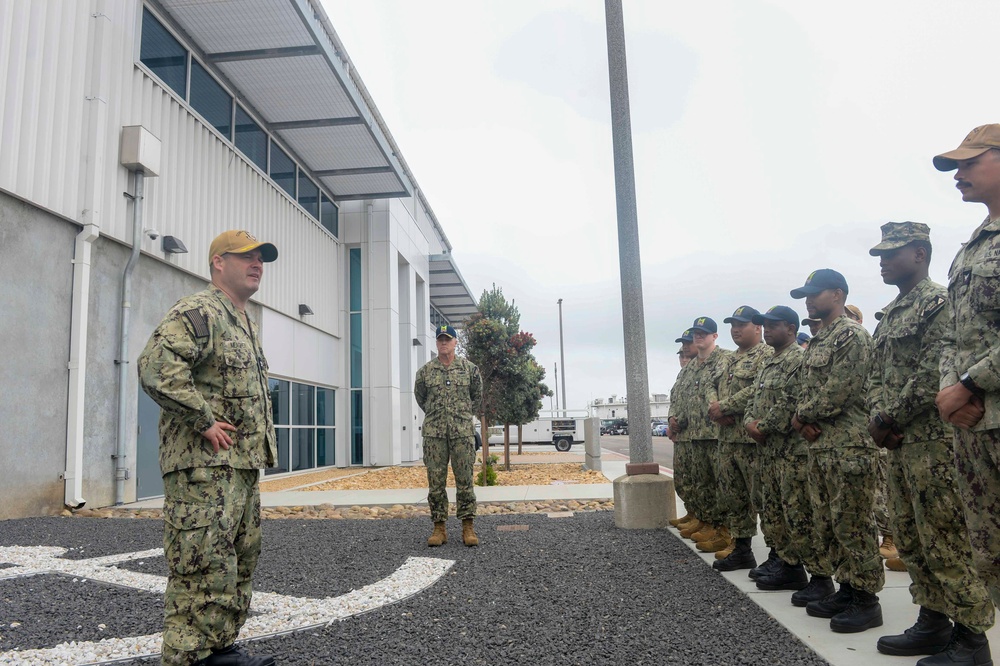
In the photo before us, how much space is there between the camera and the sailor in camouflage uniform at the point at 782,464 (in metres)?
4.52

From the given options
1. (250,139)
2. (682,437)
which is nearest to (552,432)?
(250,139)

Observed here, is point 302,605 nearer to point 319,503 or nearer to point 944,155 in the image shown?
point 944,155

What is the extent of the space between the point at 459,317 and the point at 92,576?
108 feet

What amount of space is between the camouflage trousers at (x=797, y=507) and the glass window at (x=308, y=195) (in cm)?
1612

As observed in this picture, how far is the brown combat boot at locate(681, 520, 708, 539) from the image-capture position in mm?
6888

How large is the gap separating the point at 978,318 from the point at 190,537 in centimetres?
324

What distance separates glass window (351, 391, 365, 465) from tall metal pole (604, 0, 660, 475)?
43.2 feet

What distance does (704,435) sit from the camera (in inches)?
252

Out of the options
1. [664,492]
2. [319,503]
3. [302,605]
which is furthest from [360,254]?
[302,605]

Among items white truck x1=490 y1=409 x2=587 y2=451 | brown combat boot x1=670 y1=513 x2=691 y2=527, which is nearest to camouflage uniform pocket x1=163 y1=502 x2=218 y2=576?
brown combat boot x1=670 y1=513 x2=691 y2=527

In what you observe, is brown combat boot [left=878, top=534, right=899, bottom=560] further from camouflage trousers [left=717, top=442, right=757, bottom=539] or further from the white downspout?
the white downspout

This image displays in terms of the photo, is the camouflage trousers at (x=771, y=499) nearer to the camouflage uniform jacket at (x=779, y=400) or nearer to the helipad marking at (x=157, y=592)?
the camouflage uniform jacket at (x=779, y=400)

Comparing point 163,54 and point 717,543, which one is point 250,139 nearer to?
point 163,54

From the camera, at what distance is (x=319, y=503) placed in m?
10.4
